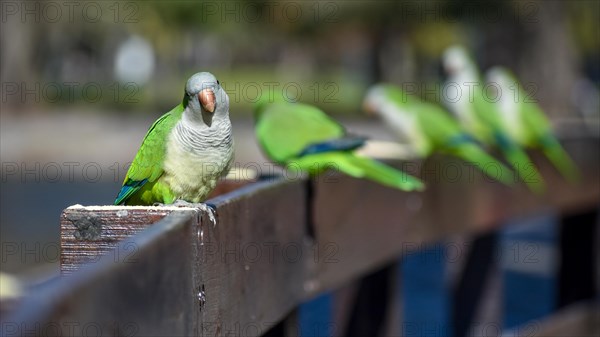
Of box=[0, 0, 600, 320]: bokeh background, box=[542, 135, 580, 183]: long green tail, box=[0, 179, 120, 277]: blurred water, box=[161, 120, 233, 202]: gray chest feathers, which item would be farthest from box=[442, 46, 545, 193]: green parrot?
box=[0, 179, 120, 277]: blurred water

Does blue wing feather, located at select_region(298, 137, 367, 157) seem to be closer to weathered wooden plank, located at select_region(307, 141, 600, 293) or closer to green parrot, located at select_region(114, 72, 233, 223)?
weathered wooden plank, located at select_region(307, 141, 600, 293)

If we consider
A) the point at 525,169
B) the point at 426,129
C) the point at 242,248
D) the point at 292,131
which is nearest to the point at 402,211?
the point at 292,131

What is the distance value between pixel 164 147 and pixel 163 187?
0.12m

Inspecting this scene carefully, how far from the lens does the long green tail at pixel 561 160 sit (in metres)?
4.56

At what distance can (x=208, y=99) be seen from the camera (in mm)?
2164

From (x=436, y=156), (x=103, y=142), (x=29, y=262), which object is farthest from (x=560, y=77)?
(x=436, y=156)

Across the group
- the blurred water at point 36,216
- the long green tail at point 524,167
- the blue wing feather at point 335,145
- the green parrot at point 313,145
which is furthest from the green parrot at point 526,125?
the blurred water at point 36,216

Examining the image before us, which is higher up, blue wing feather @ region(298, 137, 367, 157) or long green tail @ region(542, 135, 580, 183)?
blue wing feather @ region(298, 137, 367, 157)

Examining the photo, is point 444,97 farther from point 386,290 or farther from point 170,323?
point 170,323

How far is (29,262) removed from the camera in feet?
28.8

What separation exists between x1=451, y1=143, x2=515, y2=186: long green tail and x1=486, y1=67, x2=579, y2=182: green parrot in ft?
1.92

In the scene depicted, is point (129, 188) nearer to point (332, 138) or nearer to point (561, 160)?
point (332, 138)

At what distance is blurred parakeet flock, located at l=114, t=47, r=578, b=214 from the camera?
2268 millimetres

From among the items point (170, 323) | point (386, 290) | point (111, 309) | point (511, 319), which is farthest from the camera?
point (511, 319)
